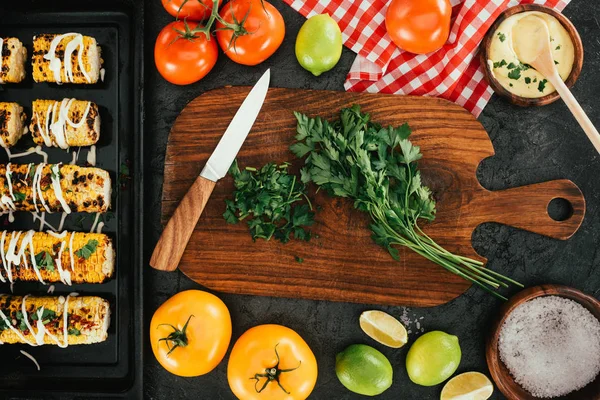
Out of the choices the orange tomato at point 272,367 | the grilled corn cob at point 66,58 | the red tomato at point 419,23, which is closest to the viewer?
the orange tomato at point 272,367

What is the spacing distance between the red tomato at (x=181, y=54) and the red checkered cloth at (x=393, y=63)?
48 cm

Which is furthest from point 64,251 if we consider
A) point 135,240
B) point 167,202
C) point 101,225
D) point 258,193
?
point 258,193

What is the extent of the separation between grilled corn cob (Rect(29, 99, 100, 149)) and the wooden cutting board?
38cm

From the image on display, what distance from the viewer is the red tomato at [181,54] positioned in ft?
7.61

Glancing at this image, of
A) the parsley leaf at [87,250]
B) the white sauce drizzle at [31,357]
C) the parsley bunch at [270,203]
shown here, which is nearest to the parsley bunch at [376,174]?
the parsley bunch at [270,203]

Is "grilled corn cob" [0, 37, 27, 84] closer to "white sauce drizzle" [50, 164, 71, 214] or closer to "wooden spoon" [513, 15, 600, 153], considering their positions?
"white sauce drizzle" [50, 164, 71, 214]

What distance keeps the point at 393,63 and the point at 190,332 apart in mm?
1521

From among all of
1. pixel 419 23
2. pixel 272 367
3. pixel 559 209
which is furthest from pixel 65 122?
pixel 559 209

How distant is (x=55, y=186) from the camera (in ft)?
7.75

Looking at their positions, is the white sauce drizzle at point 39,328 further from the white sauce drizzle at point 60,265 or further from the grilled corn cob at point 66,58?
the grilled corn cob at point 66,58

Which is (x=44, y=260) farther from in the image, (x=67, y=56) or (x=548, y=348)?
(x=548, y=348)

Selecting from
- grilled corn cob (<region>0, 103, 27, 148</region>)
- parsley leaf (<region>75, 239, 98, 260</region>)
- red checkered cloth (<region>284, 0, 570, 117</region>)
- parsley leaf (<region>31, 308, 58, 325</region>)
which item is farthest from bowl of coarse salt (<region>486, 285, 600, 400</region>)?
grilled corn cob (<region>0, 103, 27, 148</region>)

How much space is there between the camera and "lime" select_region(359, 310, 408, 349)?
7.86 ft

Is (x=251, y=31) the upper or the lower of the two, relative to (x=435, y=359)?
upper
